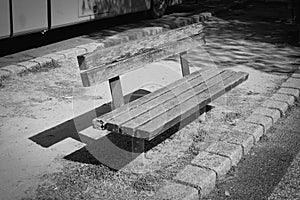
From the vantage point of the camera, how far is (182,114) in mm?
4047

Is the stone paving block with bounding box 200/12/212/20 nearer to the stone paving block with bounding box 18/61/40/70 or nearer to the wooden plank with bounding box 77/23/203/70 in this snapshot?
the stone paving block with bounding box 18/61/40/70

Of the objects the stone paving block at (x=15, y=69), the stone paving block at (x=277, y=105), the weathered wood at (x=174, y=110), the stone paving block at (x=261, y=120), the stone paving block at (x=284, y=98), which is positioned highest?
the stone paving block at (x=15, y=69)

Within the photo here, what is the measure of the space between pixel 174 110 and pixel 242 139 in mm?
836

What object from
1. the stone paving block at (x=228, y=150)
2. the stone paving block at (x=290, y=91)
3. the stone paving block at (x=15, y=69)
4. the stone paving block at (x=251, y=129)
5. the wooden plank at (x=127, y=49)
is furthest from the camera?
the stone paving block at (x=15, y=69)

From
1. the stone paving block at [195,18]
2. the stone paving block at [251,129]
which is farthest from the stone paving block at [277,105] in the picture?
the stone paving block at [195,18]

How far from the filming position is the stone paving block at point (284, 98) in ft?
18.6

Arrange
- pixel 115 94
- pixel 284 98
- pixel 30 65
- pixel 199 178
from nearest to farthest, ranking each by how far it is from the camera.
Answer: pixel 199 178, pixel 115 94, pixel 284 98, pixel 30 65

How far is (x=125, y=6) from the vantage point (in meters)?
10.6

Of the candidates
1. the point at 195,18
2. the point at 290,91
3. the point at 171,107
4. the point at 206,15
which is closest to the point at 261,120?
the point at 290,91

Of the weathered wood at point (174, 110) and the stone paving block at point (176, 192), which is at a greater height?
the weathered wood at point (174, 110)

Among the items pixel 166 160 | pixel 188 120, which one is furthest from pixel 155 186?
pixel 188 120

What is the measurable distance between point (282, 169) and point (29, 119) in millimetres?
2767

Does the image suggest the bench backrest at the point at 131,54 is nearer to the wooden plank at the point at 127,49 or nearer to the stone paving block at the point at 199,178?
the wooden plank at the point at 127,49

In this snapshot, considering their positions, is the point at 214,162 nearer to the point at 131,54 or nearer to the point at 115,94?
the point at 115,94
